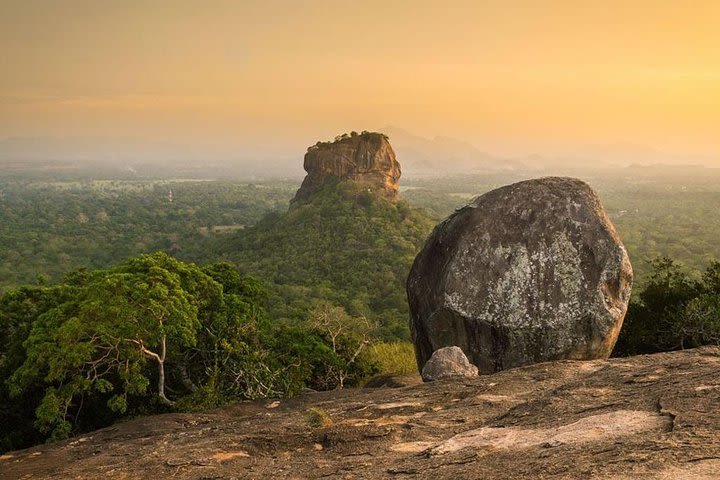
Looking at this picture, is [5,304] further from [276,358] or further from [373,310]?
[373,310]

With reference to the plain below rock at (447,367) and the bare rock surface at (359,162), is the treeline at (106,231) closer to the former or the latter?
the bare rock surface at (359,162)

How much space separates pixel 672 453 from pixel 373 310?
41612mm

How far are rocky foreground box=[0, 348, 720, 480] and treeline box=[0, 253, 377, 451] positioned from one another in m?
3.74

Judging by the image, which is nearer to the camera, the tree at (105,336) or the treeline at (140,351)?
the tree at (105,336)

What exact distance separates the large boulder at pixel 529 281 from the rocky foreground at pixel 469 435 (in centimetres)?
273

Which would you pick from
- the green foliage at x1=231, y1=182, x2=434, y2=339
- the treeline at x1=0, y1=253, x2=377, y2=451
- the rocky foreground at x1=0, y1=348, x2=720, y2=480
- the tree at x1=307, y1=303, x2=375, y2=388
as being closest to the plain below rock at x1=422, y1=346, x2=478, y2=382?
the rocky foreground at x1=0, y1=348, x2=720, y2=480

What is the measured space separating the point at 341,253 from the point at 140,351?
4444 cm

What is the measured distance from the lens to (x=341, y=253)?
193ft

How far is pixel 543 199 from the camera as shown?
46.4ft

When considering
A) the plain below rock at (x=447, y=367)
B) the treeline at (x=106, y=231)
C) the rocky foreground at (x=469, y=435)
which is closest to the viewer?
the rocky foreground at (x=469, y=435)

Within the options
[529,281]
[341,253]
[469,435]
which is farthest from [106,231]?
[469,435]

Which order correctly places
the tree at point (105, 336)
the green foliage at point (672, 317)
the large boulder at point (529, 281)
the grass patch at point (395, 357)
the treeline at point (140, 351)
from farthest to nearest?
the grass patch at point (395, 357)
the green foliage at point (672, 317)
the treeline at point (140, 351)
the tree at point (105, 336)
the large boulder at point (529, 281)

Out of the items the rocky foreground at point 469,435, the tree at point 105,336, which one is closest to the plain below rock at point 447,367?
the rocky foreground at point 469,435

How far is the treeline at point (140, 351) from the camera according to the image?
1398cm
